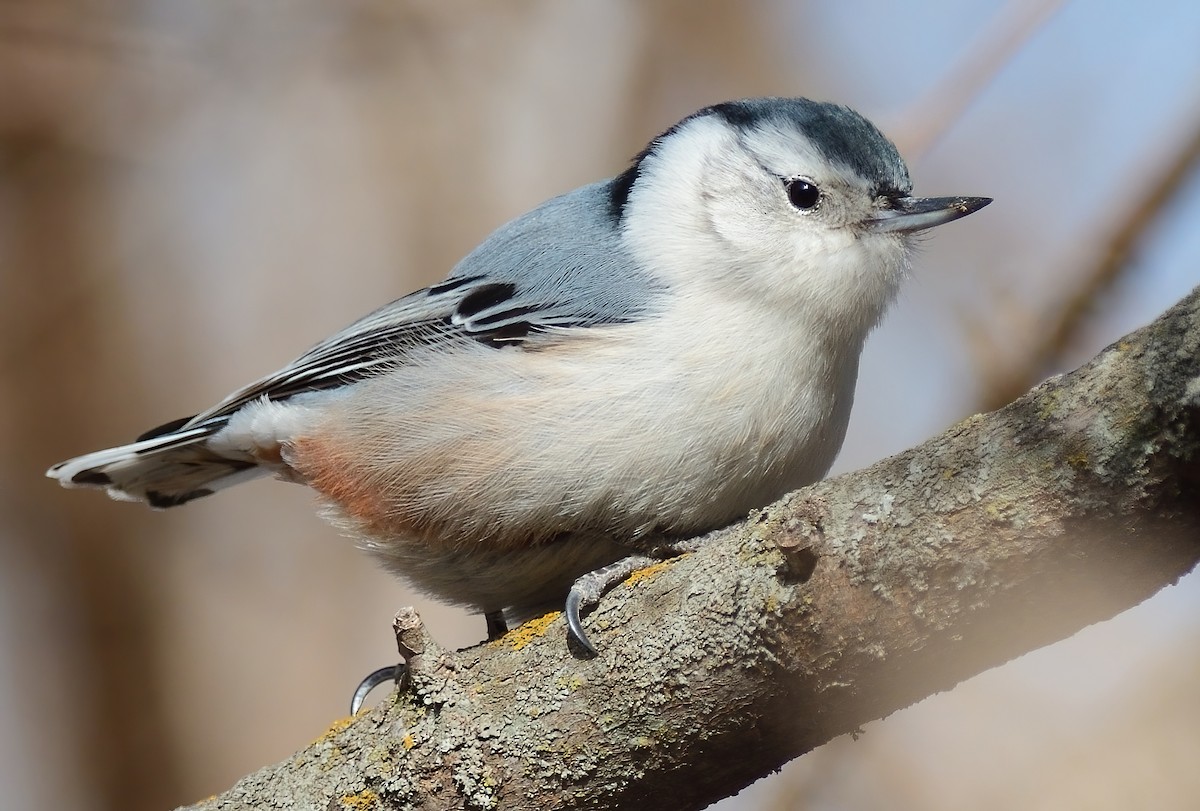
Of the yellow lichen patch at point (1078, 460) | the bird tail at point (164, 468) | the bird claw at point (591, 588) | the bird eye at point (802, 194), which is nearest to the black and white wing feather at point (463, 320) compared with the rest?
the bird tail at point (164, 468)

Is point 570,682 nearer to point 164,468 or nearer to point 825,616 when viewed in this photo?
point 825,616

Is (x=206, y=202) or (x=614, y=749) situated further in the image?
(x=206, y=202)

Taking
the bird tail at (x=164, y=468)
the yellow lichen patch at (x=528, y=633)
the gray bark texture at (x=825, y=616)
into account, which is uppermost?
the bird tail at (x=164, y=468)

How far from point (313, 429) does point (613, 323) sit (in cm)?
72

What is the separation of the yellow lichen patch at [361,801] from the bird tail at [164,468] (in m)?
1.04

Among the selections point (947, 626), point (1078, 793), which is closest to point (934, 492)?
point (947, 626)

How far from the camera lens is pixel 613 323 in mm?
2127

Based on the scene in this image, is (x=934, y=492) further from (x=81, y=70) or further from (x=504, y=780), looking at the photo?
(x=81, y=70)

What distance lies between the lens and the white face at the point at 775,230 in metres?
2.12

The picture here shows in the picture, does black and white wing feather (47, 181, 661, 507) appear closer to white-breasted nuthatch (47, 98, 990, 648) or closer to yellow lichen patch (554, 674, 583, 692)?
white-breasted nuthatch (47, 98, 990, 648)

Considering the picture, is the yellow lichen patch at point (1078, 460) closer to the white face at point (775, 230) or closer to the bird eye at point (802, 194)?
the white face at point (775, 230)

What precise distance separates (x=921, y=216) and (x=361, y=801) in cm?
147

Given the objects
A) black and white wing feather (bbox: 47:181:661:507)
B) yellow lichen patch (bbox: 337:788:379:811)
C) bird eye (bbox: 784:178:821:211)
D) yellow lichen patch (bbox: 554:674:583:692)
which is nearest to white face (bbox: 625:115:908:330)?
bird eye (bbox: 784:178:821:211)

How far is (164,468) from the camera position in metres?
2.65
